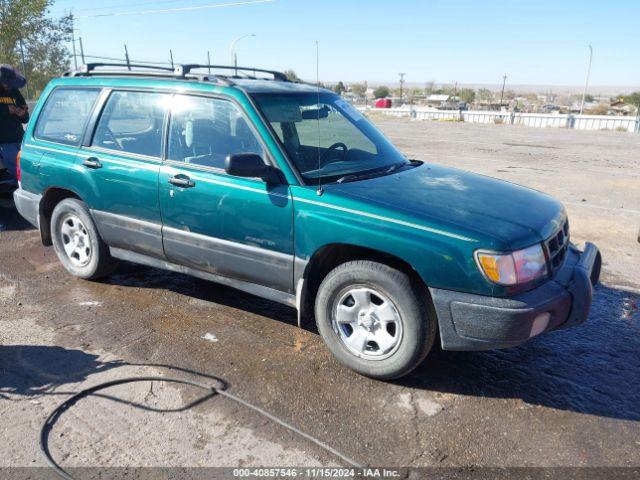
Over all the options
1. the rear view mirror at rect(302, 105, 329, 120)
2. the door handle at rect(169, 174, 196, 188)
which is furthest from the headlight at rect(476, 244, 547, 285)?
the door handle at rect(169, 174, 196, 188)

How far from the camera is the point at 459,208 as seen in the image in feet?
11.3

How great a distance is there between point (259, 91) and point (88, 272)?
2.45 m

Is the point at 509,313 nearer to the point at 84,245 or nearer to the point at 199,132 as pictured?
the point at 199,132

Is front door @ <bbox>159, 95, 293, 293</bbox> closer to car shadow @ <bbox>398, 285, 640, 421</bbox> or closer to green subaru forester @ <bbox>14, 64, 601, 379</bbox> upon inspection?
green subaru forester @ <bbox>14, 64, 601, 379</bbox>

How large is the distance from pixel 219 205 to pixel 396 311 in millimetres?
1503

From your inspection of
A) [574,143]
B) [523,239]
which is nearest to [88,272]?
[523,239]

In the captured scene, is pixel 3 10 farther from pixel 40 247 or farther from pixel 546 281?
pixel 546 281

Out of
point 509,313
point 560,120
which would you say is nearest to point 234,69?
point 509,313

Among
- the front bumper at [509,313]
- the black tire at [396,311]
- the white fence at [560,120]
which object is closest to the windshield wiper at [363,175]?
the black tire at [396,311]

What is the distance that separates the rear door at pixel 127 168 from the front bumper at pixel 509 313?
2429 mm

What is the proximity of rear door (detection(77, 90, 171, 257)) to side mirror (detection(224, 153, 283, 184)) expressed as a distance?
0.99 m

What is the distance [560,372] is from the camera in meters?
3.69

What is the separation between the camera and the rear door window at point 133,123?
14.4 feet

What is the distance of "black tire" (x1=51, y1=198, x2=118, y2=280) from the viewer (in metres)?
4.96
